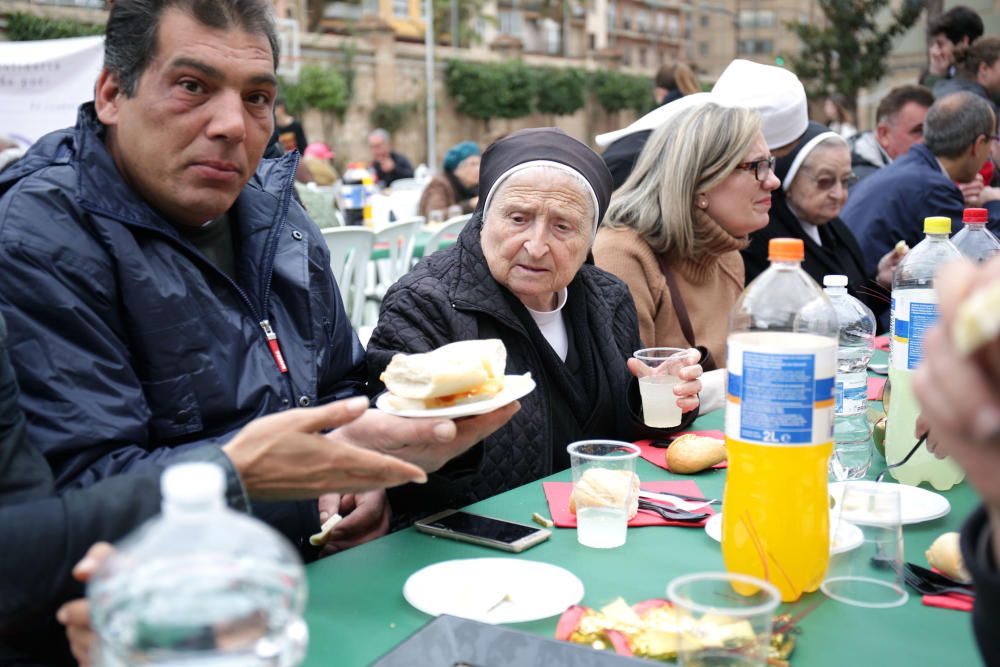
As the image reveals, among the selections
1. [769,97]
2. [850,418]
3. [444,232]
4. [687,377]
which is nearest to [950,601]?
[850,418]

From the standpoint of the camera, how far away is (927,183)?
528cm

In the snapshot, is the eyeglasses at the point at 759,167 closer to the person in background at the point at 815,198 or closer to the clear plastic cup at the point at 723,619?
the person in background at the point at 815,198

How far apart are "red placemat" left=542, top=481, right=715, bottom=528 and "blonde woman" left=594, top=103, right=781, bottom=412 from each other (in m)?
1.29

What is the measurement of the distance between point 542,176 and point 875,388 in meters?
1.36

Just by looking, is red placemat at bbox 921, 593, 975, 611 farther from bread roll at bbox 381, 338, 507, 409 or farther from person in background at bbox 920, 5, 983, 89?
person in background at bbox 920, 5, 983, 89

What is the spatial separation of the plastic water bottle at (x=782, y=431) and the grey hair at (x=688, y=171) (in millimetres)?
1831

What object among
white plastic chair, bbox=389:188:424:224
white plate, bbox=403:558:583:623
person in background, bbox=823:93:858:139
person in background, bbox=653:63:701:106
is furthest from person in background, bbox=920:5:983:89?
white plate, bbox=403:558:583:623

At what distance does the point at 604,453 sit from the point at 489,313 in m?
0.76

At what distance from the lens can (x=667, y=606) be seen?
4.84 feet

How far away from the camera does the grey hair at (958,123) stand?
5523 mm

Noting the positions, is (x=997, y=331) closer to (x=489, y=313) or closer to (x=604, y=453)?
(x=604, y=453)

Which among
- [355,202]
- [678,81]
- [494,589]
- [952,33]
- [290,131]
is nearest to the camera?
[494,589]

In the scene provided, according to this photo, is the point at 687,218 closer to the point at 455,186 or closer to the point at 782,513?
the point at 782,513

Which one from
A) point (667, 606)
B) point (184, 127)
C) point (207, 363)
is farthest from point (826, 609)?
Answer: point (184, 127)
